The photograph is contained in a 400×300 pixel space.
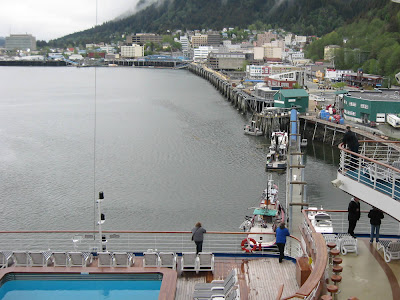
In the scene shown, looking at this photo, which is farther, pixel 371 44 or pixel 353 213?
pixel 371 44

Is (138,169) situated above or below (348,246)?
below

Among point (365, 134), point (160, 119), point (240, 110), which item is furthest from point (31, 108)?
point (365, 134)

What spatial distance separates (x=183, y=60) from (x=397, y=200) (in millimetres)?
134484

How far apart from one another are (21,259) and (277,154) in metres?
20.9

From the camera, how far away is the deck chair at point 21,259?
6.16m

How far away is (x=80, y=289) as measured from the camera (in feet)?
19.3

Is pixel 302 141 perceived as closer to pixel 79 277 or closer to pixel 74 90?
pixel 79 277

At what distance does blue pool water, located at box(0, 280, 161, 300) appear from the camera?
5.72 m

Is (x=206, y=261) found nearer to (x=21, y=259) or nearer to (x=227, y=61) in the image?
(x=21, y=259)

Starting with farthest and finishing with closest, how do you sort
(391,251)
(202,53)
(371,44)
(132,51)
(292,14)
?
(292,14) → (132,51) → (202,53) → (371,44) → (391,251)

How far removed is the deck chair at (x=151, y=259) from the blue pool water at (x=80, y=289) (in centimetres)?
22

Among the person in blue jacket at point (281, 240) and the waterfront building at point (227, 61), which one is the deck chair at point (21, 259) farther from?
the waterfront building at point (227, 61)

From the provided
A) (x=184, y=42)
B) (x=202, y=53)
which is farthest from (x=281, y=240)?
(x=184, y=42)

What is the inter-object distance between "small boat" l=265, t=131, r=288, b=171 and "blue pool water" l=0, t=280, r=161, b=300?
18664 millimetres
